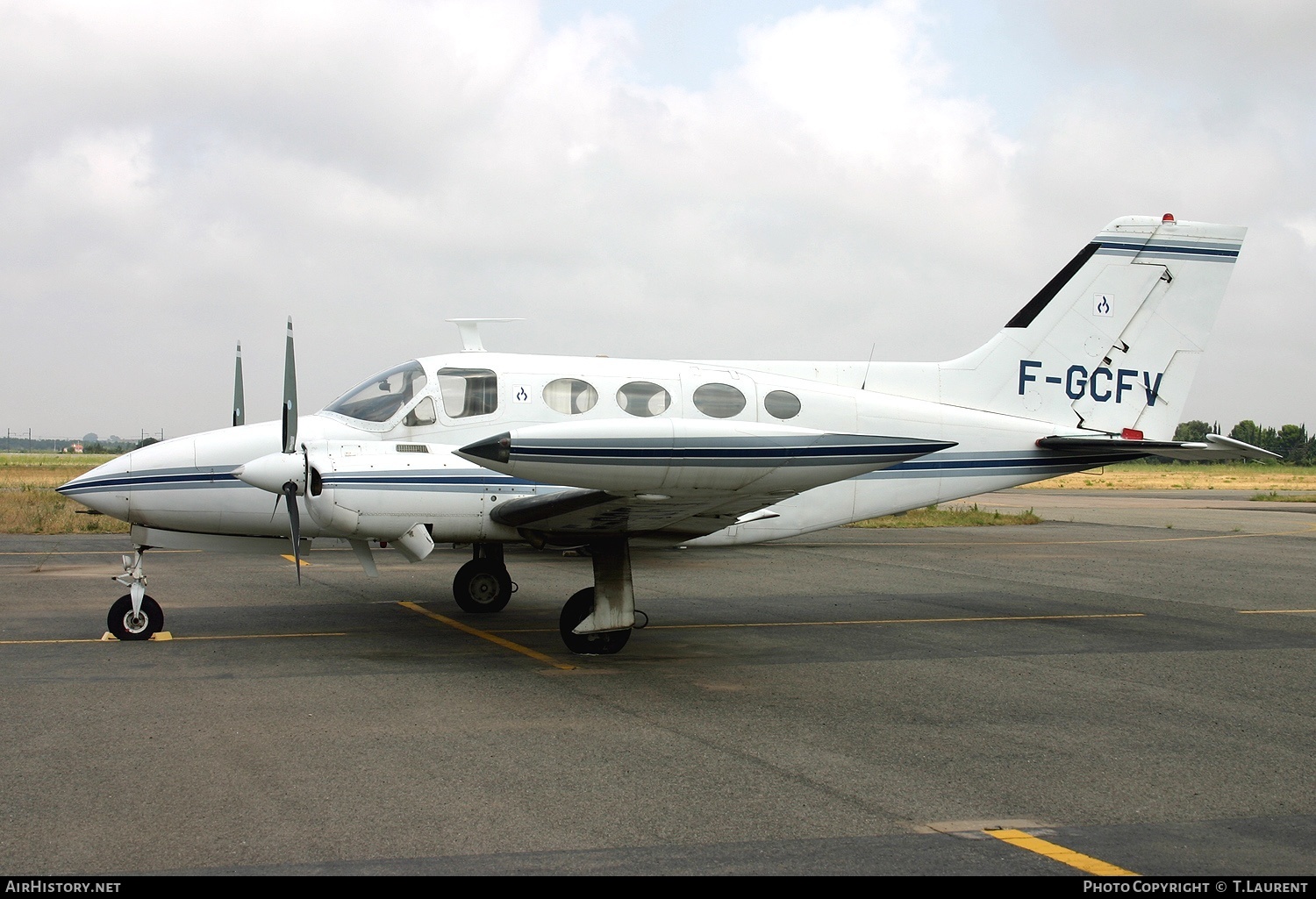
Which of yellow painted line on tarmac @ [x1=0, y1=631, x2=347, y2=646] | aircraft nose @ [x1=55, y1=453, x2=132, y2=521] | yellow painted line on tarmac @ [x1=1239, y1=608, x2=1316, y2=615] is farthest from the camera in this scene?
yellow painted line on tarmac @ [x1=1239, y1=608, x2=1316, y2=615]

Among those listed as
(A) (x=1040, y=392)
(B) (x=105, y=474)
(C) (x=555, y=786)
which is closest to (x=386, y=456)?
(B) (x=105, y=474)

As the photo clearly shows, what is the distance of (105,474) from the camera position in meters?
9.89

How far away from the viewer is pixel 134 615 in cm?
971

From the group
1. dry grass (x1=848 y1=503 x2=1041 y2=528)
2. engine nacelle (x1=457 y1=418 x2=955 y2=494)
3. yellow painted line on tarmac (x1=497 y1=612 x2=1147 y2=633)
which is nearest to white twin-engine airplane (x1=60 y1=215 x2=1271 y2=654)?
engine nacelle (x1=457 y1=418 x2=955 y2=494)

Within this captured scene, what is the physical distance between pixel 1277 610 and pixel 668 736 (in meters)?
9.81

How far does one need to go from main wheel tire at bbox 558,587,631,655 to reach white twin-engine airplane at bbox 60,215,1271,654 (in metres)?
0.02

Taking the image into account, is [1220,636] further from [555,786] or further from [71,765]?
[71,765]

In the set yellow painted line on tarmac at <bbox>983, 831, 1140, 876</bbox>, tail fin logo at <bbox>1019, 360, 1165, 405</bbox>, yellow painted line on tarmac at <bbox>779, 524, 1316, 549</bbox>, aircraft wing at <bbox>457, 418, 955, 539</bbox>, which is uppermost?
tail fin logo at <bbox>1019, 360, 1165, 405</bbox>

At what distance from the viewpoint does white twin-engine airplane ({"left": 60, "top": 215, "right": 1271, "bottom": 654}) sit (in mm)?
7410

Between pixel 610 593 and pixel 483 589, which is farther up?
pixel 610 593

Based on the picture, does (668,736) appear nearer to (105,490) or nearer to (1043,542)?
(105,490)

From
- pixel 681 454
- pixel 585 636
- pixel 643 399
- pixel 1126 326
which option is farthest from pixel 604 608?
pixel 1126 326

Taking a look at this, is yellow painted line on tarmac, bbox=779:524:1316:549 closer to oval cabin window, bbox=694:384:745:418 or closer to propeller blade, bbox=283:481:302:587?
oval cabin window, bbox=694:384:745:418

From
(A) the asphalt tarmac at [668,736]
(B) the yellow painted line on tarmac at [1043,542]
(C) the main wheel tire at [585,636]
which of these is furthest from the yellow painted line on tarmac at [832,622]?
(B) the yellow painted line on tarmac at [1043,542]
